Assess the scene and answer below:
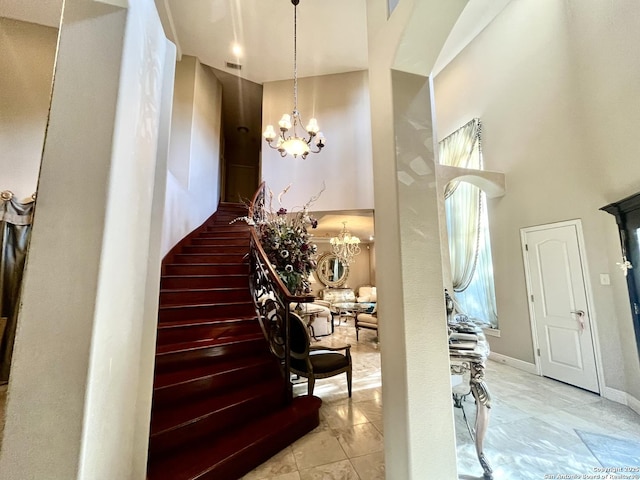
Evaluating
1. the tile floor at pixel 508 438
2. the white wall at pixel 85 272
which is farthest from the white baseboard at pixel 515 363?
the white wall at pixel 85 272

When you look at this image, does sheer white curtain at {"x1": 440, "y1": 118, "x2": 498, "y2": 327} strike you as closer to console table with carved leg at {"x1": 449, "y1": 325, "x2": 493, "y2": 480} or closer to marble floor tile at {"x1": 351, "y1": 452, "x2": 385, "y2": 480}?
console table with carved leg at {"x1": 449, "y1": 325, "x2": 493, "y2": 480}

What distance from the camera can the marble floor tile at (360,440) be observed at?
2100mm

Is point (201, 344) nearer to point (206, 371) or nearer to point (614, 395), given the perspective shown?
point (206, 371)

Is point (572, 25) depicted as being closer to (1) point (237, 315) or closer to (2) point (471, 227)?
(2) point (471, 227)

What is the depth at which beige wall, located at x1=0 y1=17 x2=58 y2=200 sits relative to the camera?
306 centimetres

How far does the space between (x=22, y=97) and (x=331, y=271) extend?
849 centimetres

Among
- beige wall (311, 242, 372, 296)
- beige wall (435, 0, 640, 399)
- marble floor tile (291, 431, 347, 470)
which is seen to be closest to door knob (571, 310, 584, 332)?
beige wall (435, 0, 640, 399)

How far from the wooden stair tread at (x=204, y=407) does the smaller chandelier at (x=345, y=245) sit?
5503 millimetres

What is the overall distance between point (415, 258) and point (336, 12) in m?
4.73

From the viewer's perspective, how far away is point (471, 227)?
502 cm

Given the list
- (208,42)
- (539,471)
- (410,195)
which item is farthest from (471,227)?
(208,42)

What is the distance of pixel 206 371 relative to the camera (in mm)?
2281

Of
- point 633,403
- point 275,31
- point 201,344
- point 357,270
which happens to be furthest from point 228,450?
point 357,270

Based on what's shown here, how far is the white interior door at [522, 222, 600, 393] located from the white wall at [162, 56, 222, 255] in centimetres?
559
